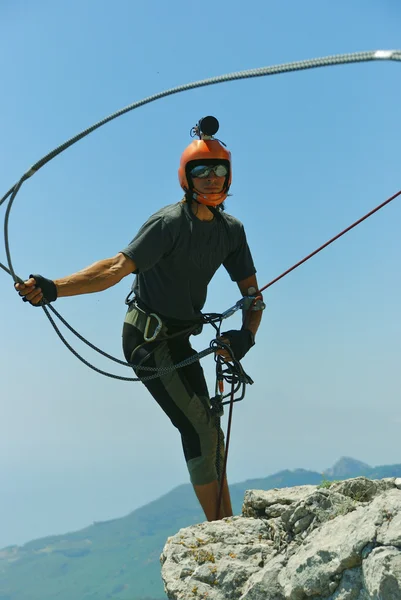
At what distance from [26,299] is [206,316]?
2.01 m

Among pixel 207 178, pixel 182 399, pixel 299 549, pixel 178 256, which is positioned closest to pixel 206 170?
pixel 207 178

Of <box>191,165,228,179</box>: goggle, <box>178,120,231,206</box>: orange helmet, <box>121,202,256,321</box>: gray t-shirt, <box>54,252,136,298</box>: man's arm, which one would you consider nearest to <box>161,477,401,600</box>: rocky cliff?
<box>121,202,256,321</box>: gray t-shirt

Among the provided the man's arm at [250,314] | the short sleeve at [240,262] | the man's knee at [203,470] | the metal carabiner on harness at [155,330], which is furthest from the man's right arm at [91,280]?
the man's knee at [203,470]

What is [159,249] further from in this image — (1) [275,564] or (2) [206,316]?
(1) [275,564]

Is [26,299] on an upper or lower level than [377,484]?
upper

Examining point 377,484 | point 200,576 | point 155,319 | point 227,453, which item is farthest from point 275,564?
point 155,319

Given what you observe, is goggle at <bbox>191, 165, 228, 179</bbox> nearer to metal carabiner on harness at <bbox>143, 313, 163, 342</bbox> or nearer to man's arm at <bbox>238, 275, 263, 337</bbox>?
man's arm at <bbox>238, 275, 263, 337</bbox>

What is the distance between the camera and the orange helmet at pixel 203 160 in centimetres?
775

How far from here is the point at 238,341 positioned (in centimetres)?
796

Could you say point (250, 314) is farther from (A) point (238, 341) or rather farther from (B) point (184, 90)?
(B) point (184, 90)

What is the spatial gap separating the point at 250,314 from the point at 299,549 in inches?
115

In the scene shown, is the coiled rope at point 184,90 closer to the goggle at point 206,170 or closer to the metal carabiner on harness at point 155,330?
the metal carabiner on harness at point 155,330

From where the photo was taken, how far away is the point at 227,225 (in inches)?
316

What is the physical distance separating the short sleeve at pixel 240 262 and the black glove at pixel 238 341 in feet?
1.96
